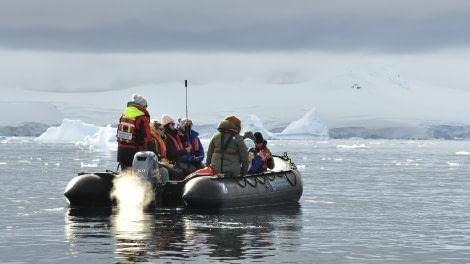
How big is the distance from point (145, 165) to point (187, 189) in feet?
2.86

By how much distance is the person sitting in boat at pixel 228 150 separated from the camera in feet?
56.0

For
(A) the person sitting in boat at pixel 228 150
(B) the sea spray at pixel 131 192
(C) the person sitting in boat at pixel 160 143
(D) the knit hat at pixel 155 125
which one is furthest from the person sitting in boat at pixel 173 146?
(B) the sea spray at pixel 131 192

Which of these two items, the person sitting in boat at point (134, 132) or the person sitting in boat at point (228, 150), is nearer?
the person sitting in boat at point (134, 132)

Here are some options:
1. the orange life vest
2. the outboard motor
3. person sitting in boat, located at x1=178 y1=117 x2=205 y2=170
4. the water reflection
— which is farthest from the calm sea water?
person sitting in boat, located at x1=178 y1=117 x2=205 y2=170

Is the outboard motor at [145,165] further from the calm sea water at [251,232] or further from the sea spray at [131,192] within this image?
the calm sea water at [251,232]

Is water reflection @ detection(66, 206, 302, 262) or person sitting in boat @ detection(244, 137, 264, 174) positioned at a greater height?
person sitting in boat @ detection(244, 137, 264, 174)

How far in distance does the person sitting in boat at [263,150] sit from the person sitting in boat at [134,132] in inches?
105

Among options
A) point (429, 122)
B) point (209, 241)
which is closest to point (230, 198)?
point (209, 241)

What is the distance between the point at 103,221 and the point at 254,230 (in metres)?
2.81

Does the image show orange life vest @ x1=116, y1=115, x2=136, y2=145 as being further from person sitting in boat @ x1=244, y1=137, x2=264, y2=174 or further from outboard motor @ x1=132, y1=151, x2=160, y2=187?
person sitting in boat @ x1=244, y1=137, x2=264, y2=174

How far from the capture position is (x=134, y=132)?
1703 cm

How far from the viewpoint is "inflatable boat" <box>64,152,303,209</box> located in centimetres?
1675

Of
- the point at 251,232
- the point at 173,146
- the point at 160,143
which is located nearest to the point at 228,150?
the point at 160,143

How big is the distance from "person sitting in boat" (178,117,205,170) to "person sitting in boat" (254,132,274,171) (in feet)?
3.67
